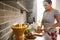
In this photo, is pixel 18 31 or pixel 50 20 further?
pixel 50 20

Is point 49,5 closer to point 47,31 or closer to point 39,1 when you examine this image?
point 47,31

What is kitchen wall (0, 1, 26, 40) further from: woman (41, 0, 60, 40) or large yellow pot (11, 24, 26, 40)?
woman (41, 0, 60, 40)

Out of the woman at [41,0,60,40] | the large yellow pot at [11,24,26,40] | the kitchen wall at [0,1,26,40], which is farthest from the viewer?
the woman at [41,0,60,40]

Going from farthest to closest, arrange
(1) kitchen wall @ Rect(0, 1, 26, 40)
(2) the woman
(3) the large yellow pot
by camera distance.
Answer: (2) the woman → (3) the large yellow pot → (1) kitchen wall @ Rect(0, 1, 26, 40)

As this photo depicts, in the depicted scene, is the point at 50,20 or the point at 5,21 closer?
the point at 5,21

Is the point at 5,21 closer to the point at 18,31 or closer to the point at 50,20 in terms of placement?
the point at 18,31

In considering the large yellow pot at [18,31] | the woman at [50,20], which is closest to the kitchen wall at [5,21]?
the large yellow pot at [18,31]

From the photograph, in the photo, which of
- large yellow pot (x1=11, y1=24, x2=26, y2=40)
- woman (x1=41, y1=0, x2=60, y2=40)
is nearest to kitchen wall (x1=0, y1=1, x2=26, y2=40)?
large yellow pot (x1=11, y1=24, x2=26, y2=40)

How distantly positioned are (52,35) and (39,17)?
2021 millimetres

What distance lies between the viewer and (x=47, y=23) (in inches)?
71.2

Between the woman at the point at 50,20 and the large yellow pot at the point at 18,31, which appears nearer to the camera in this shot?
the large yellow pot at the point at 18,31

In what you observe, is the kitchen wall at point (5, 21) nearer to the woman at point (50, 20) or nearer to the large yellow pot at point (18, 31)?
the large yellow pot at point (18, 31)

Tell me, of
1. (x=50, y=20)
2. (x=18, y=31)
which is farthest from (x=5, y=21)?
(x=50, y=20)

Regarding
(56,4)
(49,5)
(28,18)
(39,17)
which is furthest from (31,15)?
(49,5)
